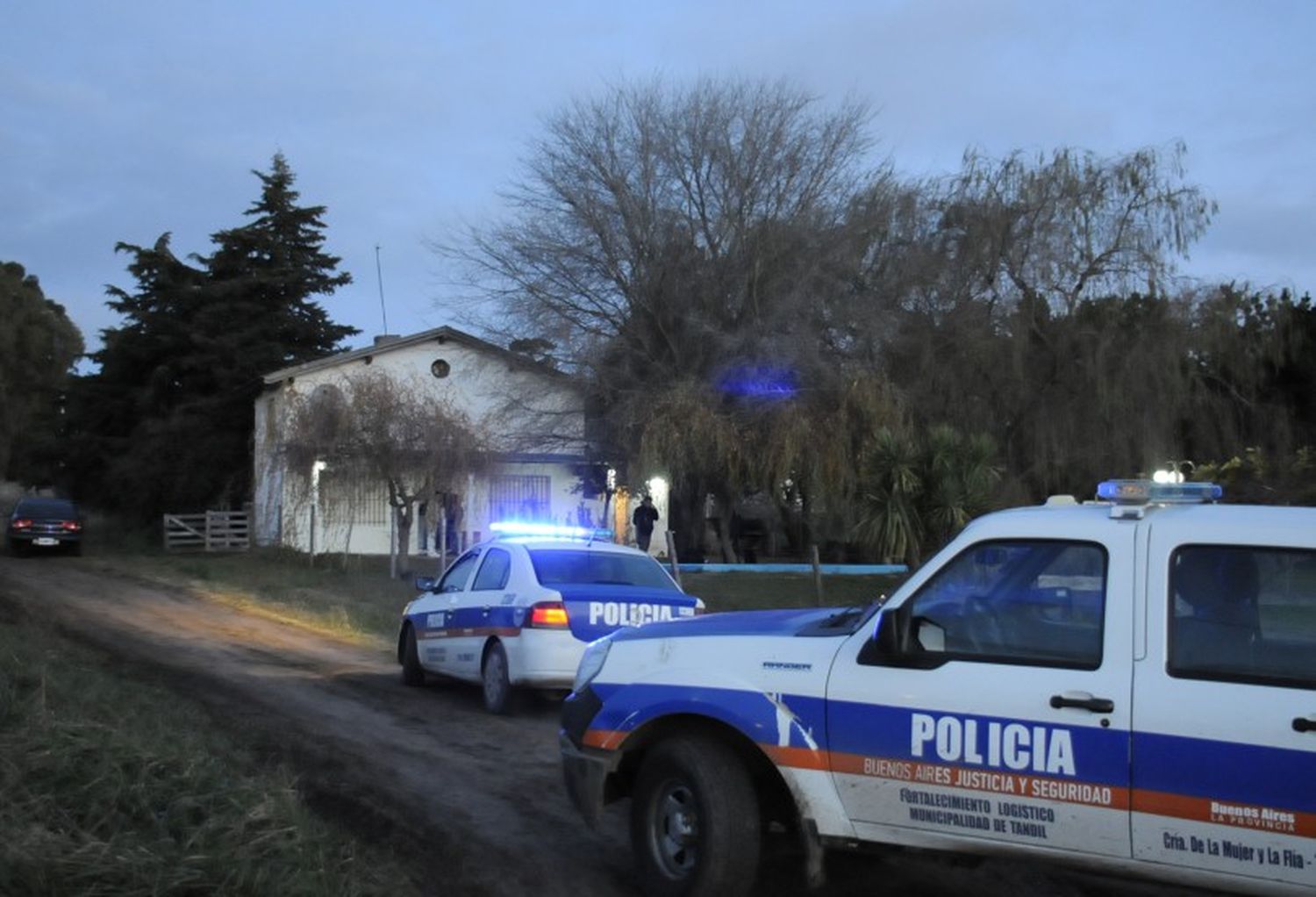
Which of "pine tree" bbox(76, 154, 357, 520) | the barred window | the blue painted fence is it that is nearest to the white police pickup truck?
the barred window

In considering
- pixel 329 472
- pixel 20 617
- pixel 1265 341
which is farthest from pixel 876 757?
pixel 1265 341

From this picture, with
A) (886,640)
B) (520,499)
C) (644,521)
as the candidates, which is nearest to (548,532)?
(886,640)

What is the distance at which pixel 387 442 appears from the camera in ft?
82.1

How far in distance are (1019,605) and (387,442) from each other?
823 inches

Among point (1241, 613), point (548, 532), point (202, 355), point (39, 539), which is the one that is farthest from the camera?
point (202, 355)

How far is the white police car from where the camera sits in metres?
10.8

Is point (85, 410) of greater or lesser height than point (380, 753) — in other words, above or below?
above

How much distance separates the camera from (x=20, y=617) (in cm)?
1539

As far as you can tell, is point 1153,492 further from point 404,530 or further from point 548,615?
point 404,530

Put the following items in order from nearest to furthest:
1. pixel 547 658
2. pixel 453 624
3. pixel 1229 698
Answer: pixel 1229 698 < pixel 547 658 < pixel 453 624

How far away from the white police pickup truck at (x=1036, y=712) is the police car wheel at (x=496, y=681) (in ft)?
17.3

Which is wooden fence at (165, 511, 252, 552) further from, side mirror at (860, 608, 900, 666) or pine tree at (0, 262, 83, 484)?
side mirror at (860, 608, 900, 666)

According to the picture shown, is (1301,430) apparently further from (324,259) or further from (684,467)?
(324,259)

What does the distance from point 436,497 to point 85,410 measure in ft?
80.6
